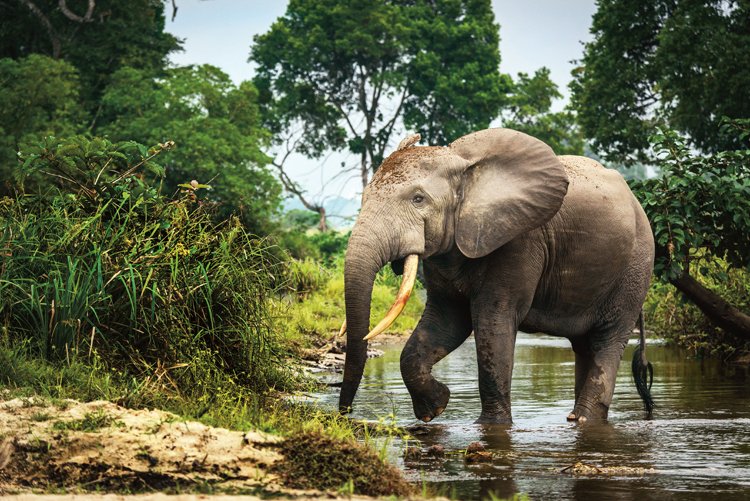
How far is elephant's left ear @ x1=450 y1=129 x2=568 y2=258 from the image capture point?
28.6 ft

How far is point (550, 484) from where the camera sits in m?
6.15

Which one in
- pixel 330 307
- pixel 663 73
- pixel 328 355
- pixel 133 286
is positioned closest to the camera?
pixel 133 286

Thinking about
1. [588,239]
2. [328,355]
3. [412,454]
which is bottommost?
[412,454]

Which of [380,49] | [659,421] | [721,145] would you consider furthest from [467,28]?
[659,421]

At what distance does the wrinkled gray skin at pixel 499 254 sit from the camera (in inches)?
332

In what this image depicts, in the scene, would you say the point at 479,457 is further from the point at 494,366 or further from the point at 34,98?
the point at 34,98

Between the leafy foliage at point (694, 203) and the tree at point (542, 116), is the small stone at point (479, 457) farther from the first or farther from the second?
the tree at point (542, 116)

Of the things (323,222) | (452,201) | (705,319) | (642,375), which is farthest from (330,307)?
(323,222)

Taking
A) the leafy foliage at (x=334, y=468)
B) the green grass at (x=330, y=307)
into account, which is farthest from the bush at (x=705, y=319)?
the leafy foliage at (x=334, y=468)

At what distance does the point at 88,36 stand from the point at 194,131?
6.16m

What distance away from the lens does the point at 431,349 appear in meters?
9.34

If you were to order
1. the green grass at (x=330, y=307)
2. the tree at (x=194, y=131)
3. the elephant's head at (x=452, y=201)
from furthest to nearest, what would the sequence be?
the tree at (x=194, y=131) → the green grass at (x=330, y=307) → the elephant's head at (x=452, y=201)

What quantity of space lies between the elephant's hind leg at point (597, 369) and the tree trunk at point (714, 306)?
2.66m

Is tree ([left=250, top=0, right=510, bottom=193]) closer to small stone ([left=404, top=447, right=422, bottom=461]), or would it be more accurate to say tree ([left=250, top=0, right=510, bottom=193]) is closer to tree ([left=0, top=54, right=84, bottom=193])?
tree ([left=0, top=54, right=84, bottom=193])
